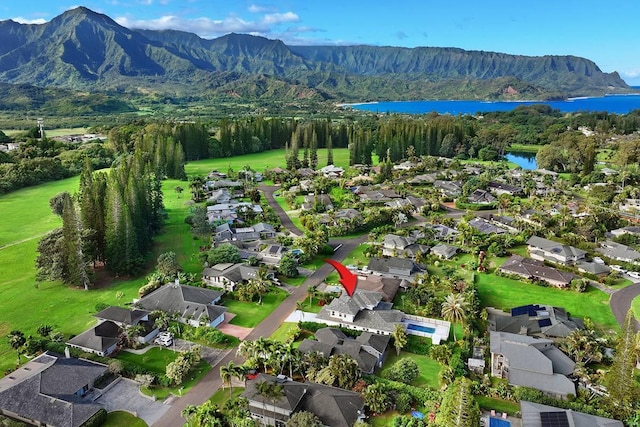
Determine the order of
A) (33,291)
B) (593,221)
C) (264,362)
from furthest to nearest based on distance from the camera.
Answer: (593,221), (33,291), (264,362)

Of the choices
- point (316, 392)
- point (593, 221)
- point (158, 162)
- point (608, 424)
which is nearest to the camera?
point (608, 424)

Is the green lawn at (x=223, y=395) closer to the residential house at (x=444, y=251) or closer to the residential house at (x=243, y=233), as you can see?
the residential house at (x=243, y=233)

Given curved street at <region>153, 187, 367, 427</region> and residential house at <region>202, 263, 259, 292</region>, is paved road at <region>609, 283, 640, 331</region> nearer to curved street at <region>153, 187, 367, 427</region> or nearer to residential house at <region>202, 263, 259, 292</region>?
curved street at <region>153, 187, 367, 427</region>

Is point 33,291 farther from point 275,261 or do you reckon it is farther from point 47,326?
point 275,261

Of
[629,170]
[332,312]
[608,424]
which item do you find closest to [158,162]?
[332,312]

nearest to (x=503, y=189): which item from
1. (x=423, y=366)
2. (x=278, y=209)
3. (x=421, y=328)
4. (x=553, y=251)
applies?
(x=553, y=251)

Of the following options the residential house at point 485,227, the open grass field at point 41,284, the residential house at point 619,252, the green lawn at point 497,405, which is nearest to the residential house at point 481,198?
the residential house at point 485,227

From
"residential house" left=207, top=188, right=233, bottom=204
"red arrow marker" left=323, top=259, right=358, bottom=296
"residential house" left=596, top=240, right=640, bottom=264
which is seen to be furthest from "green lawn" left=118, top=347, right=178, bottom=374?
"residential house" left=596, top=240, right=640, bottom=264
